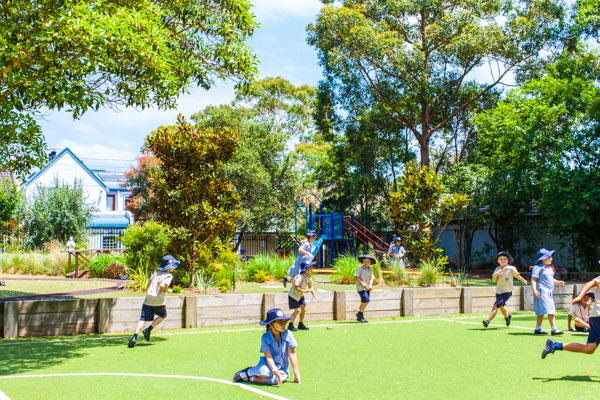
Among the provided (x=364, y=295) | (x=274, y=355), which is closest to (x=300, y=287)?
(x=364, y=295)

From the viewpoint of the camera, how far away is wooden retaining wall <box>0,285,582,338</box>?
10078 millimetres

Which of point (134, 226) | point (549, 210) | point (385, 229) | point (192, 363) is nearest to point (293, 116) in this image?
point (385, 229)

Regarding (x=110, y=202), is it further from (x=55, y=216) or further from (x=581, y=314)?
(x=581, y=314)

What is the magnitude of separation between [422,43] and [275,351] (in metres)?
24.8

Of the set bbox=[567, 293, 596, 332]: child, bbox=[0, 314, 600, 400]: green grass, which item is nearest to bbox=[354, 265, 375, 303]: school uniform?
bbox=[0, 314, 600, 400]: green grass

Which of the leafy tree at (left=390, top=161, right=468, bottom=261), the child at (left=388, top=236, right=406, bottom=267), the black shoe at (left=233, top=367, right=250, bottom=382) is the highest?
the leafy tree at (left=390, top=161, right=468, bottom=261)

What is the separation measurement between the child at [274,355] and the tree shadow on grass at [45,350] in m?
3.00

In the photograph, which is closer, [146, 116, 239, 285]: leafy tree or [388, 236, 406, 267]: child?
[146, 116, 239, 285]: leafy tree

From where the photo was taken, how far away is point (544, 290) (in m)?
10.3

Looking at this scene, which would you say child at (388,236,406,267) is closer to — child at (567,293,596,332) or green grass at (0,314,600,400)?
green grass at (0,314,600,400)

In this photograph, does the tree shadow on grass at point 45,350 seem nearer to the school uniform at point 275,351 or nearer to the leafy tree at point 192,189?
the school uniform at point 275,351

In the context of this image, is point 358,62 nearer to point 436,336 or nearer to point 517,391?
point 436,336

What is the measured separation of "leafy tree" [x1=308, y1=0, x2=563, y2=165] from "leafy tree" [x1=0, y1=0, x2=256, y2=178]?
608 inches

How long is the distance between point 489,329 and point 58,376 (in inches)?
312
